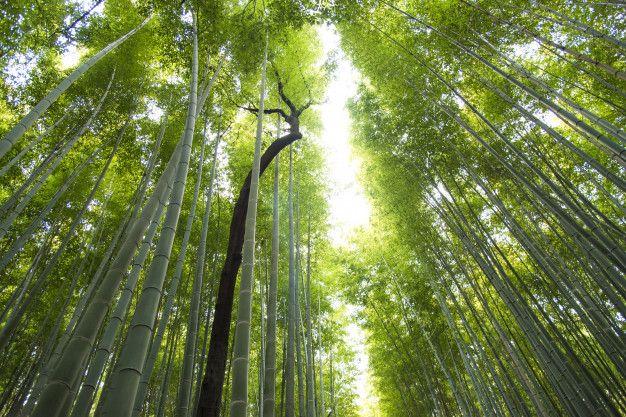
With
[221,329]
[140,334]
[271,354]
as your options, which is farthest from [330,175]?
[140,334]

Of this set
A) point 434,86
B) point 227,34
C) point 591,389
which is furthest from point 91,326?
point 434,86

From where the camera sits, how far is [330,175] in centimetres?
741

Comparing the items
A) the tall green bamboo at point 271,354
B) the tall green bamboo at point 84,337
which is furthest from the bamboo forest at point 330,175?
the tall green bamboo at point 84,337

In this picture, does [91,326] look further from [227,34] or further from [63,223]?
[63,223]

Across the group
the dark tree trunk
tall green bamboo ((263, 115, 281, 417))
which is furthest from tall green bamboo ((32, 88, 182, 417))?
the dark tree trunk

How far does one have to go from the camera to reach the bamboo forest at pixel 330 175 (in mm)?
3225

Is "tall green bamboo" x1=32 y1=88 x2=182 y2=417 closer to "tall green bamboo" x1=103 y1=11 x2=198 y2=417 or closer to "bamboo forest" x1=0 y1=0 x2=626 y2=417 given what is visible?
"tall green bamboo" x1=103 y1=11 x2=198 y2=417

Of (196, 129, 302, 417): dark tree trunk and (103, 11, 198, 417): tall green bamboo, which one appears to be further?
(196, 129, 302, 417): dark tree trunk

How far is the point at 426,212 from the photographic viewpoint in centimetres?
621

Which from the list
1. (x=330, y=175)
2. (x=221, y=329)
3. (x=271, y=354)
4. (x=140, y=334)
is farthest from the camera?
(x=330, y=175)

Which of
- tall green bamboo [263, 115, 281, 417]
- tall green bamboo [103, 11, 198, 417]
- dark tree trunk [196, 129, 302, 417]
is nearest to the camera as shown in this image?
tall green bamboo [103, 11, 198, 417]

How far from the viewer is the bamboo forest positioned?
127 inches

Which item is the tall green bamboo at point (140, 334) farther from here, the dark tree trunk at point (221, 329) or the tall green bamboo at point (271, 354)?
the dark tree trunk at point (221, 329)

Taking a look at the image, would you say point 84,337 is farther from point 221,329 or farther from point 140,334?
point 221,329
